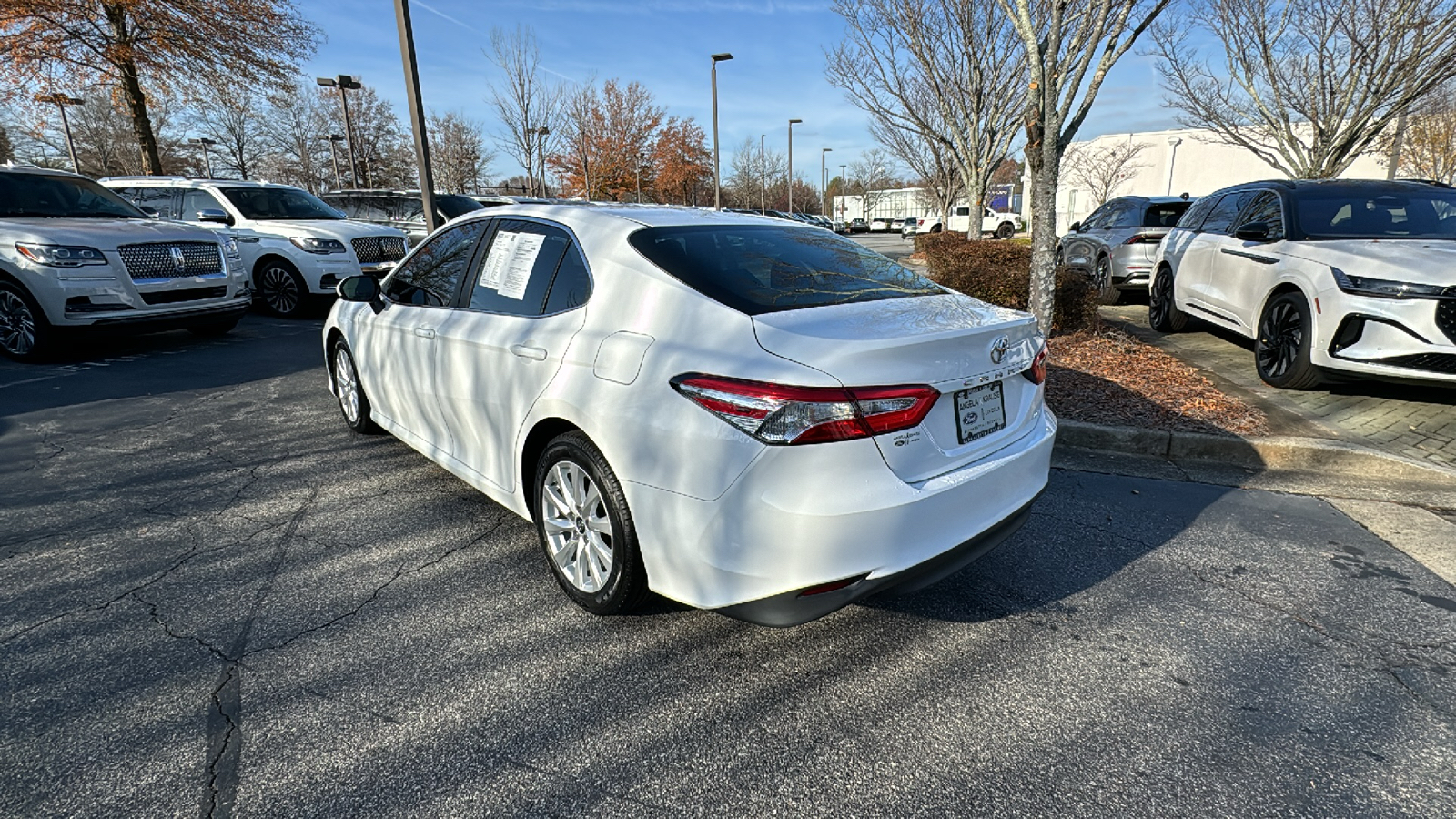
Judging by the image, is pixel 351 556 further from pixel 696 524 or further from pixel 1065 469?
pixel 1065 469

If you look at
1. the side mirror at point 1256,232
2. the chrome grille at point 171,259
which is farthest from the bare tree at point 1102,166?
the chrome grille at point 171,259

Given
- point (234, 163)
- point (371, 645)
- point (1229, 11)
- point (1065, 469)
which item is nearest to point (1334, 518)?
point (1065, 469)

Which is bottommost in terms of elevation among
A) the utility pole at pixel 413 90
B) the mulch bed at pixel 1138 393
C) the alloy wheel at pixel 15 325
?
the mulch bed at pixel 1138 393

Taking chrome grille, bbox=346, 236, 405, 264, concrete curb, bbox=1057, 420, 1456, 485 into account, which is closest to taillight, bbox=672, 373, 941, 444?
concrete curb, bbox=1057, 420, 1456, 485

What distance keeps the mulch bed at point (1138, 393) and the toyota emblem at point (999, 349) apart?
280cm

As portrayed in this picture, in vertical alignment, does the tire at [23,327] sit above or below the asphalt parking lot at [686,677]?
above

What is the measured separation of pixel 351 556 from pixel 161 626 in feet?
2.43

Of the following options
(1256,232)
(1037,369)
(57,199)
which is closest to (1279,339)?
(1256,232)

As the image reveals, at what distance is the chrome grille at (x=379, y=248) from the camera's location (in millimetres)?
10070

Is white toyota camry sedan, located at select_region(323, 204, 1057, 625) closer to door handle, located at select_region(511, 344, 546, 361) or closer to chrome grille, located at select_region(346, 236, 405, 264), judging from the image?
door handle, located at select_region(511, 344, 546, 361)

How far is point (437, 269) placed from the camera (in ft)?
12.8

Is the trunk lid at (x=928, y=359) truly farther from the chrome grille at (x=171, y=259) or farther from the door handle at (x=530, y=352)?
the chrome grille at (x=171, y=259)

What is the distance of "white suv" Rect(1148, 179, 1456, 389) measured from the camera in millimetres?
4762

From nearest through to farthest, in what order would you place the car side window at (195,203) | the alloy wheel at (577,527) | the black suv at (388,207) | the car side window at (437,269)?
the alloy wheel at (577,527), the car side window at (437,269), the car side window at (195,203), the black suv at (388,207)
